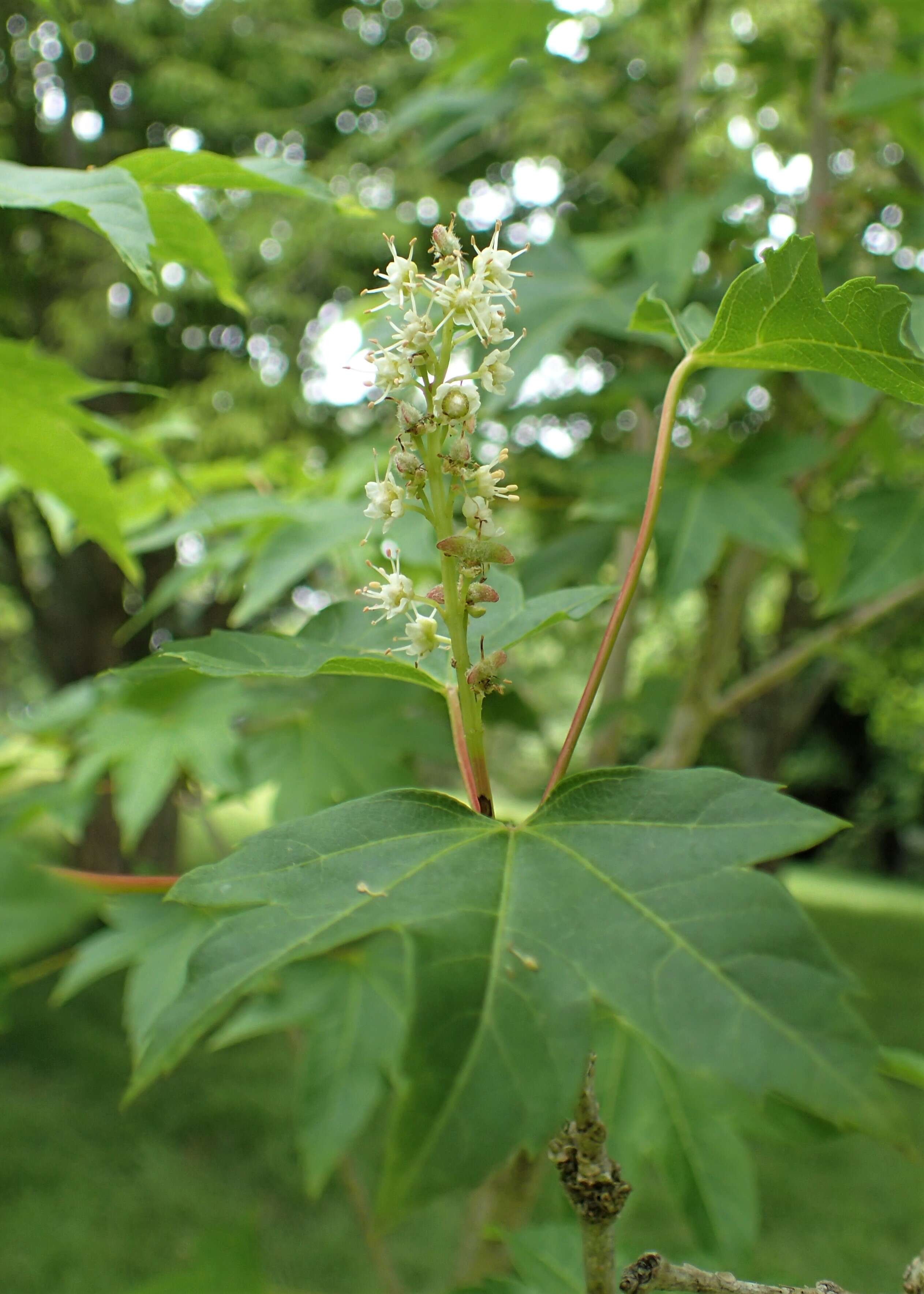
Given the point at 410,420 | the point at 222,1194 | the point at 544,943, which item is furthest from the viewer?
the point at 222,1194

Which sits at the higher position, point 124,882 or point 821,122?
point 821,122

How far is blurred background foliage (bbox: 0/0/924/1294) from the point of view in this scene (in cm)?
124

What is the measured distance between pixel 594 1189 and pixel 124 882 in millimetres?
361

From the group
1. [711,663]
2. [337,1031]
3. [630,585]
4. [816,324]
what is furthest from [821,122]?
[337,1031]

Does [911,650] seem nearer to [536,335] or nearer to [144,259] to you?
[536,335]

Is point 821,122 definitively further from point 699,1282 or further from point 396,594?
point 699,1282

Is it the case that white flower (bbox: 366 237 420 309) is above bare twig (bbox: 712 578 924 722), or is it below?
above

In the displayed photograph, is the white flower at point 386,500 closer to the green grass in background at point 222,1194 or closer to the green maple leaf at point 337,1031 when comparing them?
the green maple leaf at point 337,1031

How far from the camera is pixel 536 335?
137 cm

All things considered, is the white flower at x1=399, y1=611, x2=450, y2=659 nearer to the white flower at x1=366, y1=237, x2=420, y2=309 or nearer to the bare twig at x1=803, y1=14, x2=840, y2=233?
the white flower at x1=366, y1=237, x2=420, y2=309

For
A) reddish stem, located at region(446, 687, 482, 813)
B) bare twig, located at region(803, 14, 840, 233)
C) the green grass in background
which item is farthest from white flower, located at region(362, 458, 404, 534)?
the green grass in background

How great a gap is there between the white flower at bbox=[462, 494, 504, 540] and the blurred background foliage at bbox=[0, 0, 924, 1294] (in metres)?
0.11

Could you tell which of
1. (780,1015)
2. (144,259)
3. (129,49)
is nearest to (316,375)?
(129,49)

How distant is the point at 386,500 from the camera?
Answer: 0.55 metres
